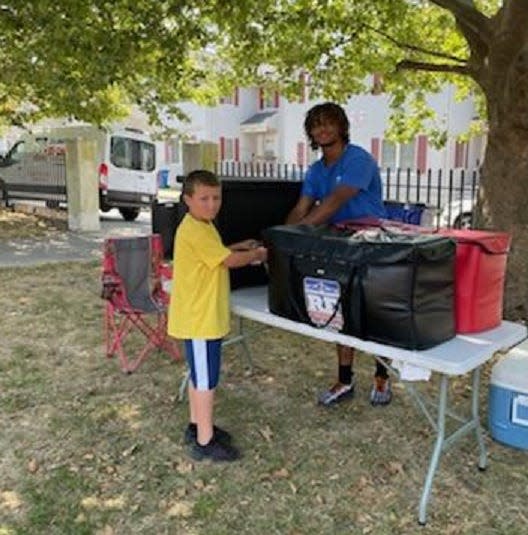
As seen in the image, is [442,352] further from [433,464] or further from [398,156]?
[398,156]

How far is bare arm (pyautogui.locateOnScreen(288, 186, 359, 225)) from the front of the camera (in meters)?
3.33

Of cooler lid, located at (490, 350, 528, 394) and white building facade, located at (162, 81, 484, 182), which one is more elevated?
white building facade, located at (162, 81, 484, 182)

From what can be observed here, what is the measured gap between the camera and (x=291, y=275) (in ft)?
9.72

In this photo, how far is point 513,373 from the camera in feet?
10.9

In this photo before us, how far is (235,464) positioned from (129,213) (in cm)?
1239

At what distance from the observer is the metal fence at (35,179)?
44.5 feet

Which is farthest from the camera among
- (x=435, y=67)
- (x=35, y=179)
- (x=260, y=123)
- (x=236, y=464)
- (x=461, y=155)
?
(x=260, y=123)

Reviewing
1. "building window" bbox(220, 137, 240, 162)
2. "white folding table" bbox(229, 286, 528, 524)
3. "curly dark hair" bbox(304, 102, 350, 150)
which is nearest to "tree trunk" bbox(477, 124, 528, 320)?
"curly dark hair" bbox(304, 102, 350, 150)

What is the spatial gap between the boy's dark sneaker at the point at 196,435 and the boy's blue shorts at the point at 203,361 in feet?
1.20

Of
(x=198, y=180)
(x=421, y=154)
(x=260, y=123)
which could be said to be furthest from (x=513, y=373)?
(x=260, y=123)

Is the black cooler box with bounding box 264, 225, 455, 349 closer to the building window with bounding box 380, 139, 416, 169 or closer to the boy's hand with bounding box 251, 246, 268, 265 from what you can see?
the boy's hand with bounding box 251, 246, 268, 265

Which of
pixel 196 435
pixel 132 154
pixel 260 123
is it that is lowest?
pixel 196 435

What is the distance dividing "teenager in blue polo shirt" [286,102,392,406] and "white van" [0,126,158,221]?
10.9 meters

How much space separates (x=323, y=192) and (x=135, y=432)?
1.78 meters
